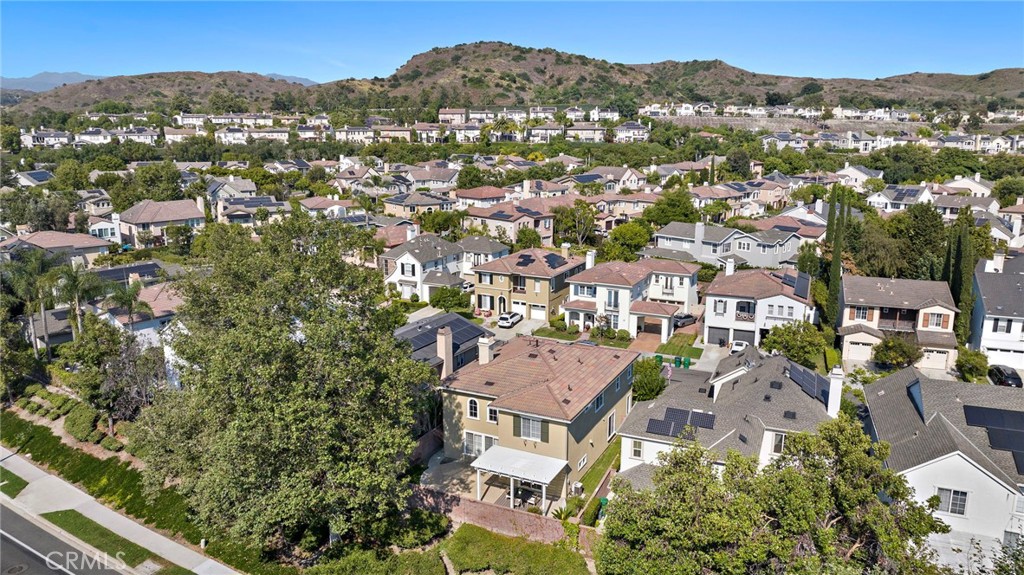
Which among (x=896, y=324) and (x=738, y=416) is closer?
(x=738, y=416)

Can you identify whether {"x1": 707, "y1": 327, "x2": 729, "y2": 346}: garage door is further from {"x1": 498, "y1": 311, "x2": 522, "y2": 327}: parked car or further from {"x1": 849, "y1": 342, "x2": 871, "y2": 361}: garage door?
{"x1": 498, "y1": 311, "x2": 522, "y2": 327}: parked car

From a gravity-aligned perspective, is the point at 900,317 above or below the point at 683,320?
above

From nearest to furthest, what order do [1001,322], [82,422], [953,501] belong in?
[953,501]
[82,422]
[1001,322]

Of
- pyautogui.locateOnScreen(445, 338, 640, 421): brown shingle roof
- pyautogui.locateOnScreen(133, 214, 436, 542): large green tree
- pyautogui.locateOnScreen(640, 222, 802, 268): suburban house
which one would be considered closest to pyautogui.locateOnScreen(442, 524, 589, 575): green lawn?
pyautogui.locateOnScreen(133, 214, 436, 542): large green tree

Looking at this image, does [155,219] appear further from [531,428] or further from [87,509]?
[531,428]

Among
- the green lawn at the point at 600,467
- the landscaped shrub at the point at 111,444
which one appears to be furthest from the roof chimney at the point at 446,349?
the landscaped shrub at the point at 111,444

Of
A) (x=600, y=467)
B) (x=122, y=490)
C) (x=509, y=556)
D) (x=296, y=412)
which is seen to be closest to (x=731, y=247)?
(x=600, y=467)
